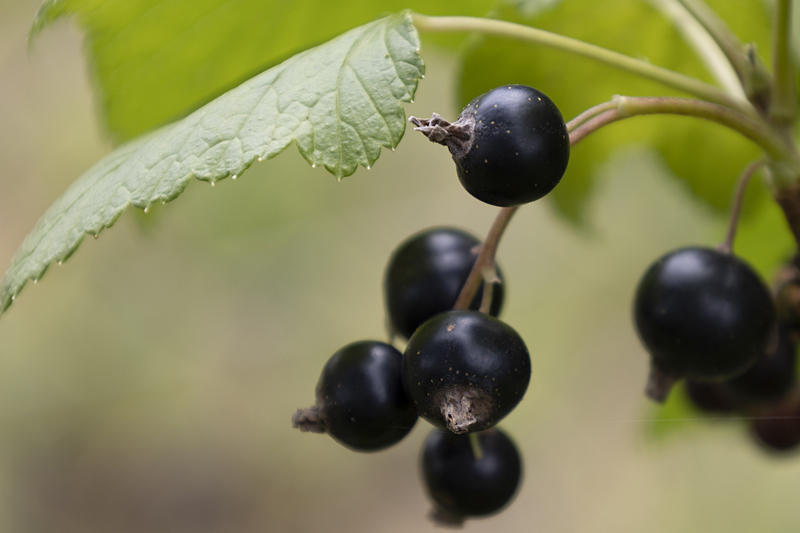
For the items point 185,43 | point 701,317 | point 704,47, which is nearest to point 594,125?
point 701,317

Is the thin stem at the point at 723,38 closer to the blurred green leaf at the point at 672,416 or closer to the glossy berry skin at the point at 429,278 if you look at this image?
the glossy berry skin at the point at 429,278

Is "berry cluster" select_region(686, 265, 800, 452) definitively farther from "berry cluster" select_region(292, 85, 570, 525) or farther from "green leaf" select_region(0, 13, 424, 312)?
"green leaf" select_region(0, 13, 424, 312)

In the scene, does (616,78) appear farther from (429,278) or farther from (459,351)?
(459,351)

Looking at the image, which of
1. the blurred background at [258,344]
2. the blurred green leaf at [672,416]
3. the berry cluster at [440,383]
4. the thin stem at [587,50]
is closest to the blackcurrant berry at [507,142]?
the berry cluster at [440,383]

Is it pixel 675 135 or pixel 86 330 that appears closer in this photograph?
pixel 675 135

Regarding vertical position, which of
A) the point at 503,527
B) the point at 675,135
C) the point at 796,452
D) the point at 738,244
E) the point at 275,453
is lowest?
the point at 503,527

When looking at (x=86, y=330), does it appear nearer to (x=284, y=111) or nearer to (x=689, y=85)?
(x=284, y=111)

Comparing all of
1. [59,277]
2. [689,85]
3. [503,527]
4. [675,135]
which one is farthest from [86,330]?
[689,85]
